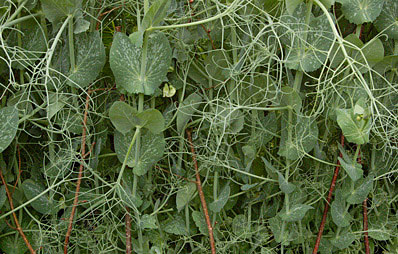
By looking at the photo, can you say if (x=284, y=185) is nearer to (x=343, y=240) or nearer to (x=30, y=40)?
(x=343, y=240)

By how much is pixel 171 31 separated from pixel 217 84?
0.15 m

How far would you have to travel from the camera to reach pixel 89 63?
0.84 m

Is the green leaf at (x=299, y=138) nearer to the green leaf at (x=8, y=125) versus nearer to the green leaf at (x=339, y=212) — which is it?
the green leaf at (x=339, y=212)

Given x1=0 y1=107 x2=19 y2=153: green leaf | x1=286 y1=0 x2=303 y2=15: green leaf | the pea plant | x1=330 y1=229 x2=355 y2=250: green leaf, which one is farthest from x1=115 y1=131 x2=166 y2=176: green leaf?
x1=330 y1=229 x2=355 y2=250: green leaf

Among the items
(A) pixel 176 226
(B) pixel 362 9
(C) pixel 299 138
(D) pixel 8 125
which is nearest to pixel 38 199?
(D) pixel 8 125

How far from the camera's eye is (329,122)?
3.06 ft

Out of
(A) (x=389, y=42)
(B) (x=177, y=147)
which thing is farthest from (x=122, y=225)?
(A) (x=389, y=42)

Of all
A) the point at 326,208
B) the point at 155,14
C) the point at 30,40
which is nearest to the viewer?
the point at 155,14

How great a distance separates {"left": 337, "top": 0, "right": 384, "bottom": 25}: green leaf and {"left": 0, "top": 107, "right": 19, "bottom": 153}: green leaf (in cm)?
69

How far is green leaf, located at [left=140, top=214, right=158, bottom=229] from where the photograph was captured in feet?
2.86

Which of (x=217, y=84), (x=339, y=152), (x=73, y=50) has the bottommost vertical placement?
(x=339, y=152)

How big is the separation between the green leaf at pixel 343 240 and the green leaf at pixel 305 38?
0.40 metres

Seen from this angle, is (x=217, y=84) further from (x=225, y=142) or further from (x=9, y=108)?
(x=9, y=108)

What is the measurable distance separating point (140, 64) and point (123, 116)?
0.11 meters
